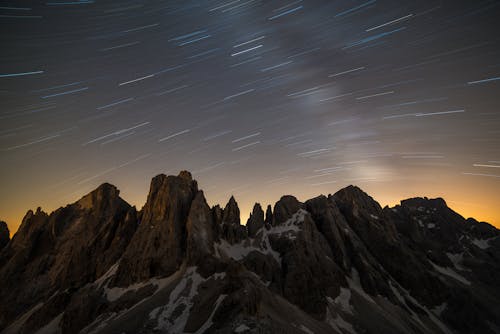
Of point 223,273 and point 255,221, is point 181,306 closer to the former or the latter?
point 223,273

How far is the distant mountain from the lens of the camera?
53312 mm

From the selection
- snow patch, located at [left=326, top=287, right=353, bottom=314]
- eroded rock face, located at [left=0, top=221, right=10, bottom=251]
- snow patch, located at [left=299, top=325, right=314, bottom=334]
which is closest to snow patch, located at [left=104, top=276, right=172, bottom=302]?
snow patch, located at [left=299, top=325, right=314, bottom=334]

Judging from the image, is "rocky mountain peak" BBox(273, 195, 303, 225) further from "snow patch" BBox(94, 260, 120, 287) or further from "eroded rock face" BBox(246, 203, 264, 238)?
"snow patch" BBox(94, 260, 120, 287)

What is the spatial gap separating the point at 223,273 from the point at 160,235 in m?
27.1

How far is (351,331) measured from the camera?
59.5m

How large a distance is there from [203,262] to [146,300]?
16.5 meters

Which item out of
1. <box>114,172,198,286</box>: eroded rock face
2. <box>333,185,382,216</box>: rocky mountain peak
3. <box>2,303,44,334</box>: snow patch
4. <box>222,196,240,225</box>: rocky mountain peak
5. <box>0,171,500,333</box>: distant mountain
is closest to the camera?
<box>0,171,500,333</box>: distant mountain

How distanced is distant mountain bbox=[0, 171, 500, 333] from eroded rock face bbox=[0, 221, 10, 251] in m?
0.65

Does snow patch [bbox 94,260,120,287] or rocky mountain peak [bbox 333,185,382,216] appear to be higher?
rocky mountain peak [bbox 333,185,382,216]

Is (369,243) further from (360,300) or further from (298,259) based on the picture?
(298,259)

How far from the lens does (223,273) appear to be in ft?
207

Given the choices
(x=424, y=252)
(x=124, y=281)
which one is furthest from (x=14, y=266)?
(x=424, y=252)

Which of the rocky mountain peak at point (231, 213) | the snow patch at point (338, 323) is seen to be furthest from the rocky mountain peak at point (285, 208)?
the snow patch at point (338, 323)

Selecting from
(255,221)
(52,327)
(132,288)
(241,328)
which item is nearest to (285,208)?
(255,221)
